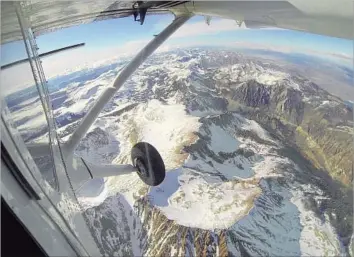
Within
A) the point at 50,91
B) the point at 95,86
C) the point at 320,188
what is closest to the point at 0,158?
the point at 50,91

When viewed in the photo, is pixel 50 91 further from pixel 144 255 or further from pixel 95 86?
pixel 144 255

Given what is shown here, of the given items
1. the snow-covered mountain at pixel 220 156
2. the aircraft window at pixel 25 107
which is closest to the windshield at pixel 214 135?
the snow-covered mountain at pixel 220 156

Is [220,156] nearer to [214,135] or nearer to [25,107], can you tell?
[214,135]

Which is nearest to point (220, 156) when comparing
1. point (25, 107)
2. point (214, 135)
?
point (214, 135)

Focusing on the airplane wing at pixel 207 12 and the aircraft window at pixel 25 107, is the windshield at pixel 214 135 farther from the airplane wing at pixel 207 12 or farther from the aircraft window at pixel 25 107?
the aircraft window at pixel 25 107

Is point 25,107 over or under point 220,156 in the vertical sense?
over

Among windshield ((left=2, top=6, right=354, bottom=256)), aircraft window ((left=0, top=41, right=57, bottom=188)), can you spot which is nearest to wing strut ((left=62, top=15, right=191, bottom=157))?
windshield ((left=2, top=6, right=354, bottom=256))
